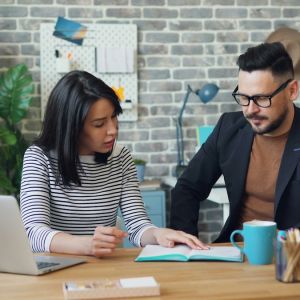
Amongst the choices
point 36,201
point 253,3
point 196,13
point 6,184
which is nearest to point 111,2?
point 196,13

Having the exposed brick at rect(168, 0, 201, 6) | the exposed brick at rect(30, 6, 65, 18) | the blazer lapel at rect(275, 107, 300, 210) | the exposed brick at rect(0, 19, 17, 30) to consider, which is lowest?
the blazer lapel at rect(275, 107, 300, 210)

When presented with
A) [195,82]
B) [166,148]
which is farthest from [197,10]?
[166,148]

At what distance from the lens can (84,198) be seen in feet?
6.68

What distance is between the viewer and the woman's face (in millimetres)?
1980

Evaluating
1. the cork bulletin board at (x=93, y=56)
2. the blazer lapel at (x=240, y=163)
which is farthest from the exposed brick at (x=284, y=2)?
the blazer lapel at (x=240, y=163)

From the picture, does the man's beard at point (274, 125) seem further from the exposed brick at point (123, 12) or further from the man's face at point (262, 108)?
the exposed brick at point (123, 12)

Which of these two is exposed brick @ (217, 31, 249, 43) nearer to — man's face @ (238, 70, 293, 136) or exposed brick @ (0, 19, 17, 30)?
exposed brick @ (0, 19, 17, 30)

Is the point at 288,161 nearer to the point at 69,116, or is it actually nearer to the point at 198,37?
the point at 69,116

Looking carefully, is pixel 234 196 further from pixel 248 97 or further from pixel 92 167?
pixel 92 167

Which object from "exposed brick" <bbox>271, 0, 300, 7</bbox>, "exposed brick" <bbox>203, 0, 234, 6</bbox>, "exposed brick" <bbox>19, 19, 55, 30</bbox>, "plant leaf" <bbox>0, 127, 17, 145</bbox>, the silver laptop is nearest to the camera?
the silver laptop

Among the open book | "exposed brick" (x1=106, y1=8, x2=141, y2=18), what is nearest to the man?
the open book

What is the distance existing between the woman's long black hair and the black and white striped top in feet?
0.12

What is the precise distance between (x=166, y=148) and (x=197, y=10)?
103cm

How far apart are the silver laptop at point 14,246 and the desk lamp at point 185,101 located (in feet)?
8.66
